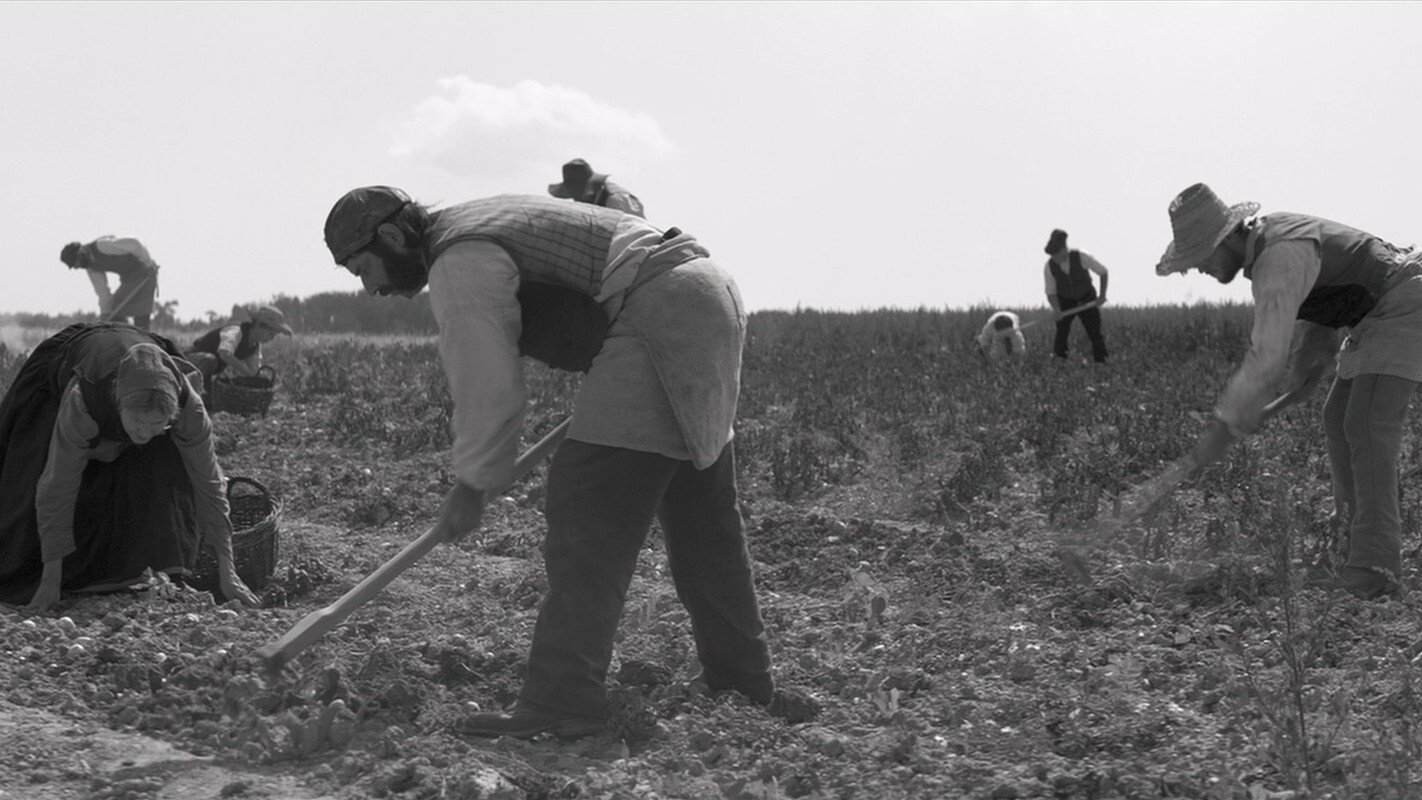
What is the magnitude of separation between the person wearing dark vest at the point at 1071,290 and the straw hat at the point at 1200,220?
8450 millimetres

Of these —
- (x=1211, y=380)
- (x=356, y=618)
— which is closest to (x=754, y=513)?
(x=356, y=618)

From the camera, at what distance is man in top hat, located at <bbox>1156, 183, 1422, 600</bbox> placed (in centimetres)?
496

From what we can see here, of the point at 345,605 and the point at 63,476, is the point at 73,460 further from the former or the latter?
the point at 345,605

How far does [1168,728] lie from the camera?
13.1 ft

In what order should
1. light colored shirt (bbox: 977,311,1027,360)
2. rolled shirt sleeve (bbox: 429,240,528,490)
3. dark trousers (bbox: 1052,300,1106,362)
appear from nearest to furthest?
1. rolled shirt sleeve (bbox: 429,240,528,490)
2. dark trousers (bbox: 1052,300,1106,362)
3. light colored shirt (bbox: 977,311,1027,360)

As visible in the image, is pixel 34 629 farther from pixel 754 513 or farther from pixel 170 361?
pixel 754 513

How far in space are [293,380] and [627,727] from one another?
31.8 ft

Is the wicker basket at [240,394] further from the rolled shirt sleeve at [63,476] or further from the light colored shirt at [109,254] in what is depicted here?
the rolled shirt sleeve at [63,476]

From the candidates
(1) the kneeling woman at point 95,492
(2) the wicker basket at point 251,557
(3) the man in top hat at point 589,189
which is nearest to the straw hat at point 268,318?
(3) the man in top hat at point 589,189

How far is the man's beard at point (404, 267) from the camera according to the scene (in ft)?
12.8

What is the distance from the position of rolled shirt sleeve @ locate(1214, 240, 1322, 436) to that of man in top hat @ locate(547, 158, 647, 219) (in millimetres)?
4024

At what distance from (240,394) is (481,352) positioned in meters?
7.95

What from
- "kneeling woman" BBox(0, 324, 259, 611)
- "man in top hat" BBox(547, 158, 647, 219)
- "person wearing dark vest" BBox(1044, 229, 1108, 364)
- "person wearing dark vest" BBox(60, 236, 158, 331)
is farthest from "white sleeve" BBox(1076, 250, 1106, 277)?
"kneeling woman" BBox(0, 324, 259, 611)

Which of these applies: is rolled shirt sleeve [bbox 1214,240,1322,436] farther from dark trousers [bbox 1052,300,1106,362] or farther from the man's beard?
dark trousers [bbox 1052,300,1106,362]
